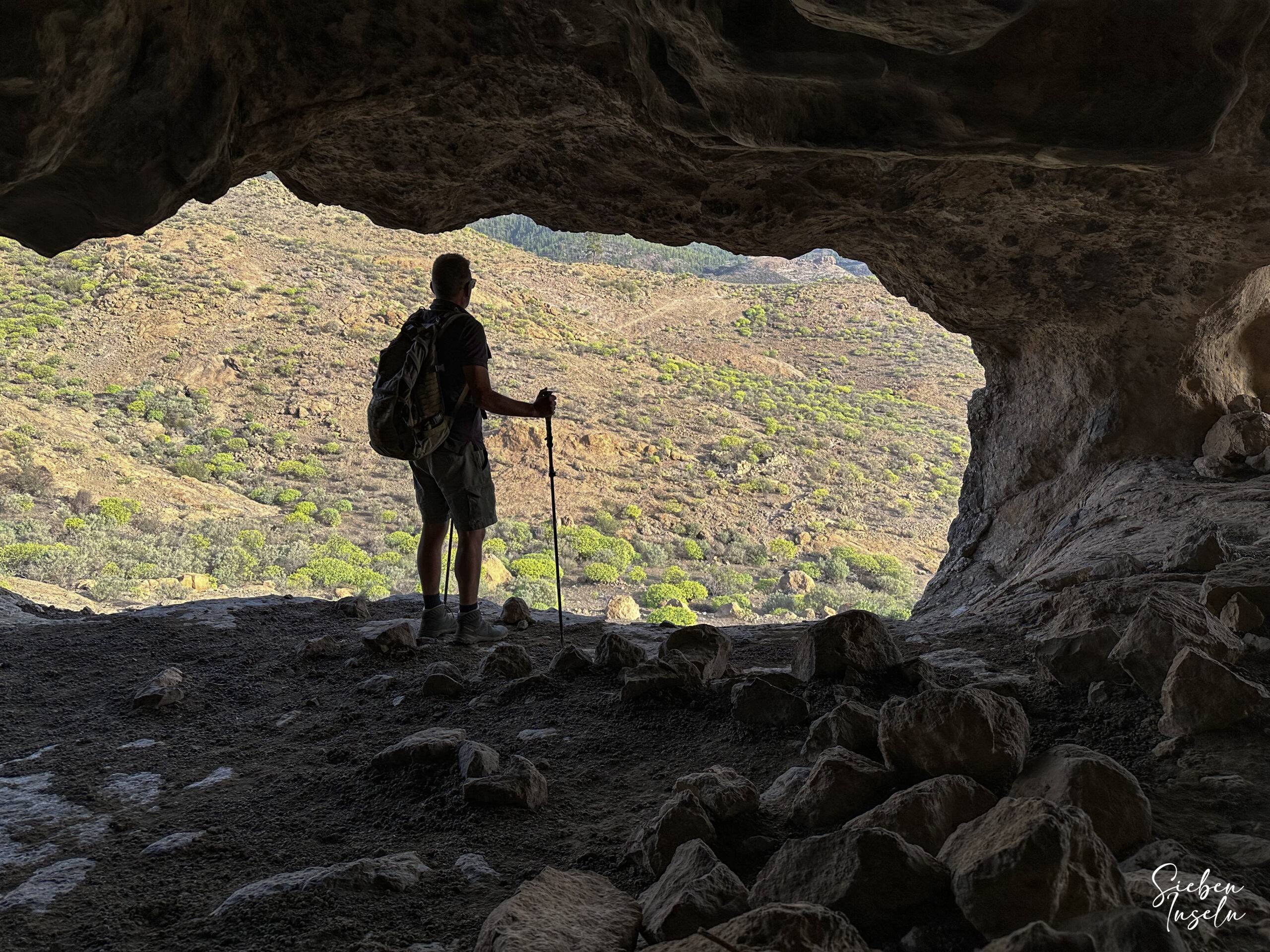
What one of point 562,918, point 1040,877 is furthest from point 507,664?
point 1040,877

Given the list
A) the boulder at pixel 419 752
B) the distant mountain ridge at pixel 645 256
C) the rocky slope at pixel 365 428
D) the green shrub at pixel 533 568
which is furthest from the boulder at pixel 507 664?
the distant mountain ridge at pixel 645 256

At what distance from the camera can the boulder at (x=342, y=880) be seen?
73.4 inches

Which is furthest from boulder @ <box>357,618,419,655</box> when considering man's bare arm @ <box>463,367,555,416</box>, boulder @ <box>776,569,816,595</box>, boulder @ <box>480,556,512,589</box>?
boulder @ <box>776,569,816,595</box>

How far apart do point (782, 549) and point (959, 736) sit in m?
21.9

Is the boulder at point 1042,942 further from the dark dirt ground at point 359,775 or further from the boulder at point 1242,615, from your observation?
the boulder at point 1242,615

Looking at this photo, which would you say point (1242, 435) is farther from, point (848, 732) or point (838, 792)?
point (838, 792)

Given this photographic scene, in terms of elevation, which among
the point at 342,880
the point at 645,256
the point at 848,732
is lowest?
the point at 342,880

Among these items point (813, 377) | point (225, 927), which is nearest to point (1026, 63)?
point (225, 927)

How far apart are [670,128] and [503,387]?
26.2 metres

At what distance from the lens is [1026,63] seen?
103 inches

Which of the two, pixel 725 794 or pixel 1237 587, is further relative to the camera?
pixel 1237 587

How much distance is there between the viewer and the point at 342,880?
6.22 ft

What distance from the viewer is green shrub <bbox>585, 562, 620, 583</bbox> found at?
1973 cm

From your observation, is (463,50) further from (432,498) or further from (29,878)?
(29,878)
